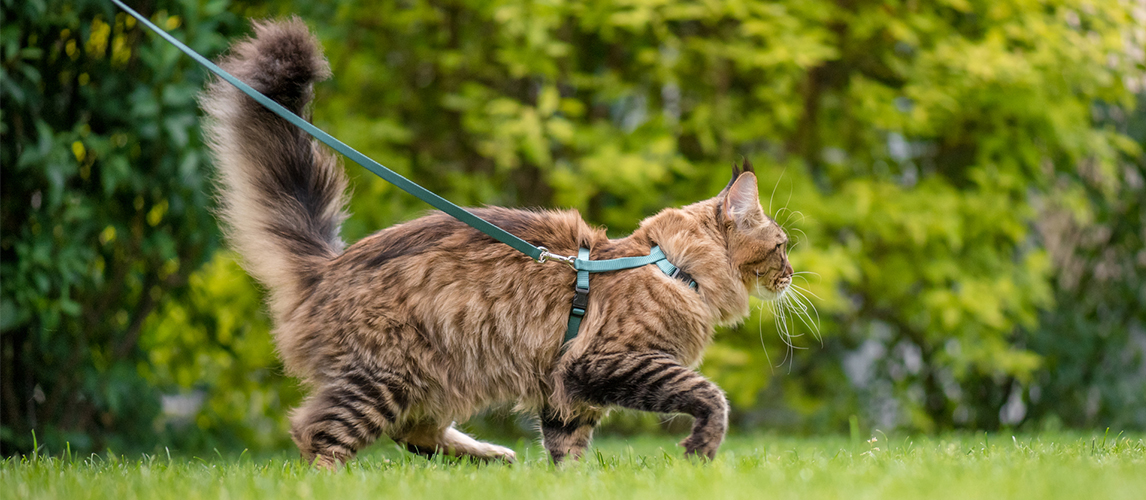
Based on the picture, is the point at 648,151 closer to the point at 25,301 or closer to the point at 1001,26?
the point at 1001,26

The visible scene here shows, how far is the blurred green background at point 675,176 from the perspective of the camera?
4.52m

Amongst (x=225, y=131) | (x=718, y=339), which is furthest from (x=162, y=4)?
(x=718, y=339)

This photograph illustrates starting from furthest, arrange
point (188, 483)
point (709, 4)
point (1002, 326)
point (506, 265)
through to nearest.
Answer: point (1002, 326) < point (709, 4) < point (506, 265) < point (188, 483)

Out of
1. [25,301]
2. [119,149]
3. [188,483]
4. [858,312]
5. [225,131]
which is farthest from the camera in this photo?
[858,312]

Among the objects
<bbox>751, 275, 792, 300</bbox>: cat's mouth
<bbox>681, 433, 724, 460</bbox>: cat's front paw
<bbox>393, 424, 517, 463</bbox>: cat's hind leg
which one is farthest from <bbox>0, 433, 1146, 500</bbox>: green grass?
<bbox>751, 275, 792, 300</bbox>: cat's mouth

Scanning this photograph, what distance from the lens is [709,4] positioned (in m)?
5.54

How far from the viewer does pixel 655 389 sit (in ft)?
9.57

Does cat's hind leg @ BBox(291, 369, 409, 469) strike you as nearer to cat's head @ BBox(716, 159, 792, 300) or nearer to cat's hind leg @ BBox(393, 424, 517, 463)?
cat's hind leg @ BBox(393, 424, 517, 463)

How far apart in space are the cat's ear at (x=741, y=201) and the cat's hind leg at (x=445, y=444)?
130cm

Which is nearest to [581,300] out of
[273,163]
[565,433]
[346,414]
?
[565,433]

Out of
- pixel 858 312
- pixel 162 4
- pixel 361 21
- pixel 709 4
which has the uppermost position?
pixel 162 4

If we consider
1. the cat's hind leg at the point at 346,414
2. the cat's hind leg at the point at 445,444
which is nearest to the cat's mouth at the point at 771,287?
the cat's hind leg at the point at 445,444

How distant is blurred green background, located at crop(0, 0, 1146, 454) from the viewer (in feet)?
14.8

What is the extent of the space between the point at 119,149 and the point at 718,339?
4.04 m
